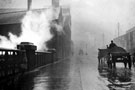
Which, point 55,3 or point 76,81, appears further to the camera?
point 55,3

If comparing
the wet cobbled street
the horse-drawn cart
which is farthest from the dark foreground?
the horse-drawn cart

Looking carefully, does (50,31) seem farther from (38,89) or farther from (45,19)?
(38,89)

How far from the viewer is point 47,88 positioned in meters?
6.21

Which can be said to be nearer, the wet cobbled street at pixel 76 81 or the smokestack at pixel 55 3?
the wet cobbled street at pixel 76 81

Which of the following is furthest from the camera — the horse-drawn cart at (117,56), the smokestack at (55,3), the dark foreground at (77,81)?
the smokestack at (55,3)

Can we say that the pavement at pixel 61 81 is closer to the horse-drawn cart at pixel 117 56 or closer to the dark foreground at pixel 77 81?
the dark foreground at pixel 77 81

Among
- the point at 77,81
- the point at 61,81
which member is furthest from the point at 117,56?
the point at 61,81

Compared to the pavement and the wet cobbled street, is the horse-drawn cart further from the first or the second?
the pavement

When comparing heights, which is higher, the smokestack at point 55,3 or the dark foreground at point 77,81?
the smokestack at point 55,3

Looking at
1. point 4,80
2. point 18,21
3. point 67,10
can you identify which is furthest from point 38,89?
point 67,10

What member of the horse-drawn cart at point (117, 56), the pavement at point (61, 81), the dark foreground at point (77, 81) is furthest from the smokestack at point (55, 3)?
the dark foreground at point (77, 81)

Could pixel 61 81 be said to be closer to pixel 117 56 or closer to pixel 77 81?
pixel 77 81

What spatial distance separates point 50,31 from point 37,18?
2.79 meters

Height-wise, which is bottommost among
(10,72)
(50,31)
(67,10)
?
(10,72)
